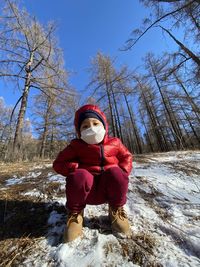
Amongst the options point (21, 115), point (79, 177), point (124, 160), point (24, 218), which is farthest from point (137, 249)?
point (21, 115)

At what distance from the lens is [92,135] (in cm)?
180

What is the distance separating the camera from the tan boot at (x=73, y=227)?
4.49 feet

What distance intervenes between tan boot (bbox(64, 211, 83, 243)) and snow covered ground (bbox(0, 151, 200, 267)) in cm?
4

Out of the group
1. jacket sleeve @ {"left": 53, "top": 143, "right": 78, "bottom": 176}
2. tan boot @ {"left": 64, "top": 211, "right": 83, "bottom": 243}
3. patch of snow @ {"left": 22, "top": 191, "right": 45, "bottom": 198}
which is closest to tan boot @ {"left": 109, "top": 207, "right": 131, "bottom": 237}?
tan boot @ {"left": 64, "top": 211, "right": 83, "bottom": 243}

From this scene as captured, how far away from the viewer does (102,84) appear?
13648 millimetres

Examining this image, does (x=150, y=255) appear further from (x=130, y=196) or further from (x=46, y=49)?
(x=46, y=49)

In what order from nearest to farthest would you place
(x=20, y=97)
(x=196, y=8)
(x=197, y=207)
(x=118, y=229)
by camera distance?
(x=118, y=229) → (x=197, y=207) → (x=196, y=8) → (x=20, y=97)

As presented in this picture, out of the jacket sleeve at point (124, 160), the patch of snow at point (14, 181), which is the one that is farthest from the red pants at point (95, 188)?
the patch of snow at point (14, 181)

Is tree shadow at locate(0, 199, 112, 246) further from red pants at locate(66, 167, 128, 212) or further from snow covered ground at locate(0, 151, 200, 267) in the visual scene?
red pants at locate(66, 167, 128, 212)

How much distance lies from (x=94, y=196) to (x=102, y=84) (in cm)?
1278

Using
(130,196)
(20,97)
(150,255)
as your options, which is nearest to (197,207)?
(130,196)

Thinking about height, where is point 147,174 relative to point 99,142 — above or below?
below

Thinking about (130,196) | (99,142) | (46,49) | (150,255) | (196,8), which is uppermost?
(46,49)

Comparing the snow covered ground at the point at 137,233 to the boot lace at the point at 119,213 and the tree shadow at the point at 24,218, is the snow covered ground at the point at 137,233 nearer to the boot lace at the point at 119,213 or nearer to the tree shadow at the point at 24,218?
the tree shadow at the point at 24,218
